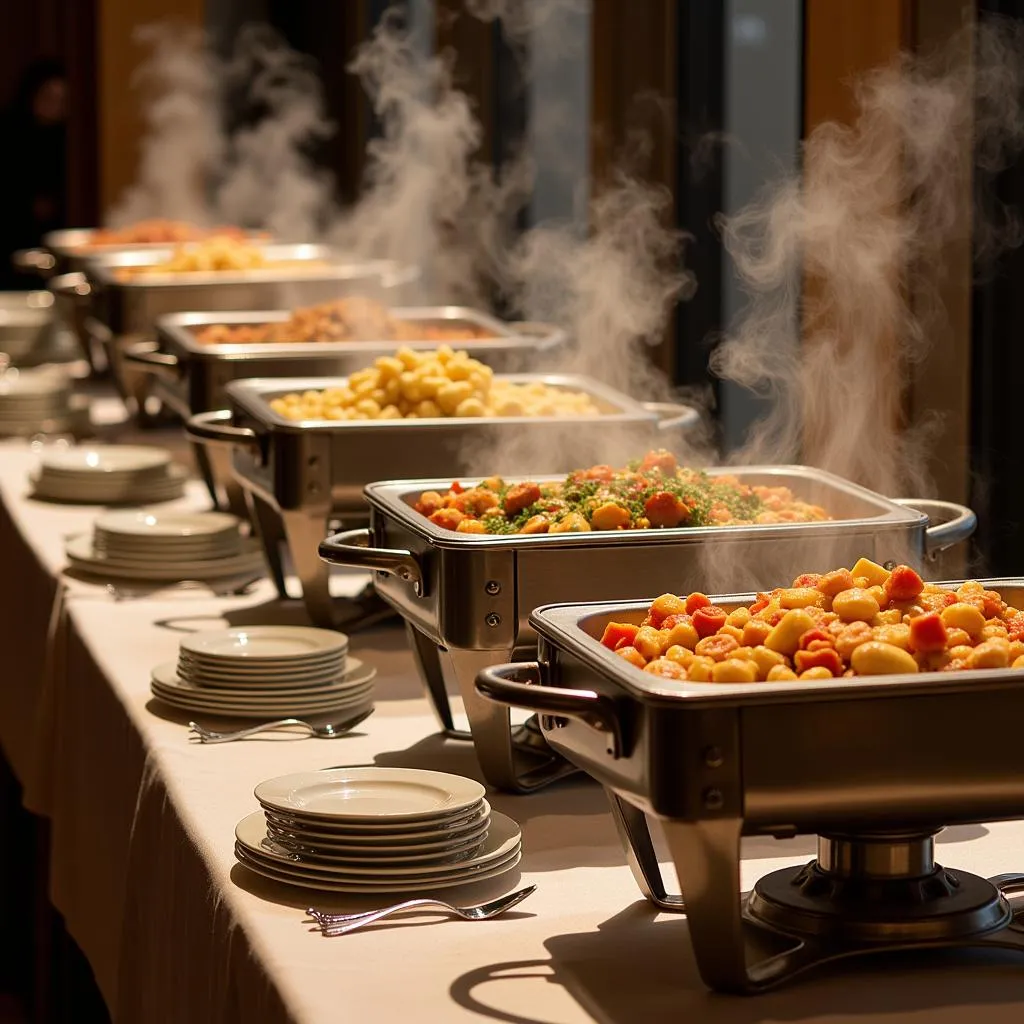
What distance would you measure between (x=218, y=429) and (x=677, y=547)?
874mm

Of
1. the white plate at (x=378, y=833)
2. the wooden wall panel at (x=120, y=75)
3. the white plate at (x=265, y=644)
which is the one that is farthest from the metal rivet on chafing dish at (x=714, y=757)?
the wooden wall panel at (x=120, y=75)

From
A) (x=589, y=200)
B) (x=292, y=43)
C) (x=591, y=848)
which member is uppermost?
(x=292, y=43)

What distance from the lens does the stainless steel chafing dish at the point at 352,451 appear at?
224 cm

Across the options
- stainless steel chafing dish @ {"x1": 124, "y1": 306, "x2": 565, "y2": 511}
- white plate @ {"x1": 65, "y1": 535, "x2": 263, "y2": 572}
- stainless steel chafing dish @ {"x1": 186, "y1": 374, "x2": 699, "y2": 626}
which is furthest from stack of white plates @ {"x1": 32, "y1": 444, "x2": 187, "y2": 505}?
stainless steel chafing dish @ {"x1": 186, "y1": 374, "x2": 699, "y2": 626}

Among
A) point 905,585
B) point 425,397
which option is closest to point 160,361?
point 425,397

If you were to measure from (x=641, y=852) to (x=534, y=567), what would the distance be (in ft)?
1.21

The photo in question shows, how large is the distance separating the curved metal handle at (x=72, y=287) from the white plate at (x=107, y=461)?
1139 mm

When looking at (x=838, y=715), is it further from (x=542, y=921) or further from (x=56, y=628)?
(x=56, y=628)

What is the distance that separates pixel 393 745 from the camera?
184cm

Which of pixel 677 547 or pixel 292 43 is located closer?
pixel 677 547

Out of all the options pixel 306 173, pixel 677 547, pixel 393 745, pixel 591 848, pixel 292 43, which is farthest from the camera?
pixel 292 43

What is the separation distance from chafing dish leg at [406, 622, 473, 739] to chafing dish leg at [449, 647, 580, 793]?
0.16 metres

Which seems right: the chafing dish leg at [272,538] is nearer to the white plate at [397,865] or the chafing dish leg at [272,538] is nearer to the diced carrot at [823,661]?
the white plate at [397,865]

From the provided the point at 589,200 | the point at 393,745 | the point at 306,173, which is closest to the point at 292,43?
the point at 306,173
